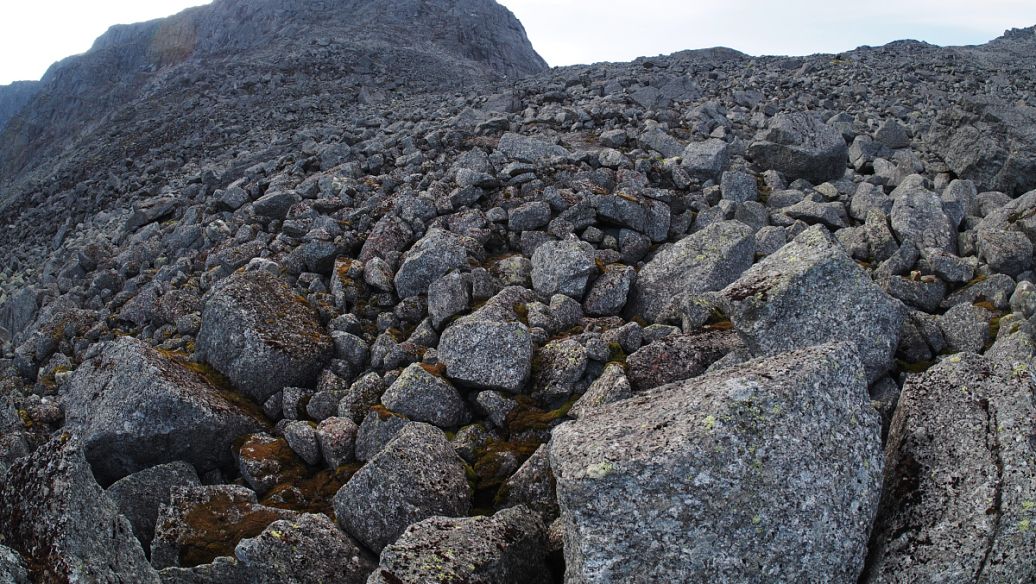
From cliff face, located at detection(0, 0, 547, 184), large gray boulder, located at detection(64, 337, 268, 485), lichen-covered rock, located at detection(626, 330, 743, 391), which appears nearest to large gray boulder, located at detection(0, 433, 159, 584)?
large gray boulder, located at detection(64, 337, 268, 485)

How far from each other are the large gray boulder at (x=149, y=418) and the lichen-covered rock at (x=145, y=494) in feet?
→ 1.61

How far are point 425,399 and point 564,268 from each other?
3786mm

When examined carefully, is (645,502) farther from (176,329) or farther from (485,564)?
(176,329)

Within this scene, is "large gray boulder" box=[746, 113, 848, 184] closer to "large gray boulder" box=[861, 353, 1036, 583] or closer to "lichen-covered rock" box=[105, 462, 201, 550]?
"large gray boulder" box=[861, 353, 1036, 583]

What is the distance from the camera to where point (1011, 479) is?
514cm

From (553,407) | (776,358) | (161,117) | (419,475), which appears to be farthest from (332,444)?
(161,117)

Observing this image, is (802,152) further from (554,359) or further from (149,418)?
(149,418)

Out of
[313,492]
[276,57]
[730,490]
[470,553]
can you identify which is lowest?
[313,492]

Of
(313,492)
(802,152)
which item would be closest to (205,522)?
(313,492)

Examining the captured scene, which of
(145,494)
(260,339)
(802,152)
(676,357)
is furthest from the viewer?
(802,152)

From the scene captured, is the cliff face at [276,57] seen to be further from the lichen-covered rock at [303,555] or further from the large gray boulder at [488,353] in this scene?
the lichen-covered rock at [303,555]

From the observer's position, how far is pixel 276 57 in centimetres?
5056

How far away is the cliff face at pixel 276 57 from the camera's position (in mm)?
47875

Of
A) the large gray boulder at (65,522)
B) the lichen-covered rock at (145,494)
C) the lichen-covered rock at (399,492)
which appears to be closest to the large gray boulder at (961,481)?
the lichen-covered rock at (399,492)
